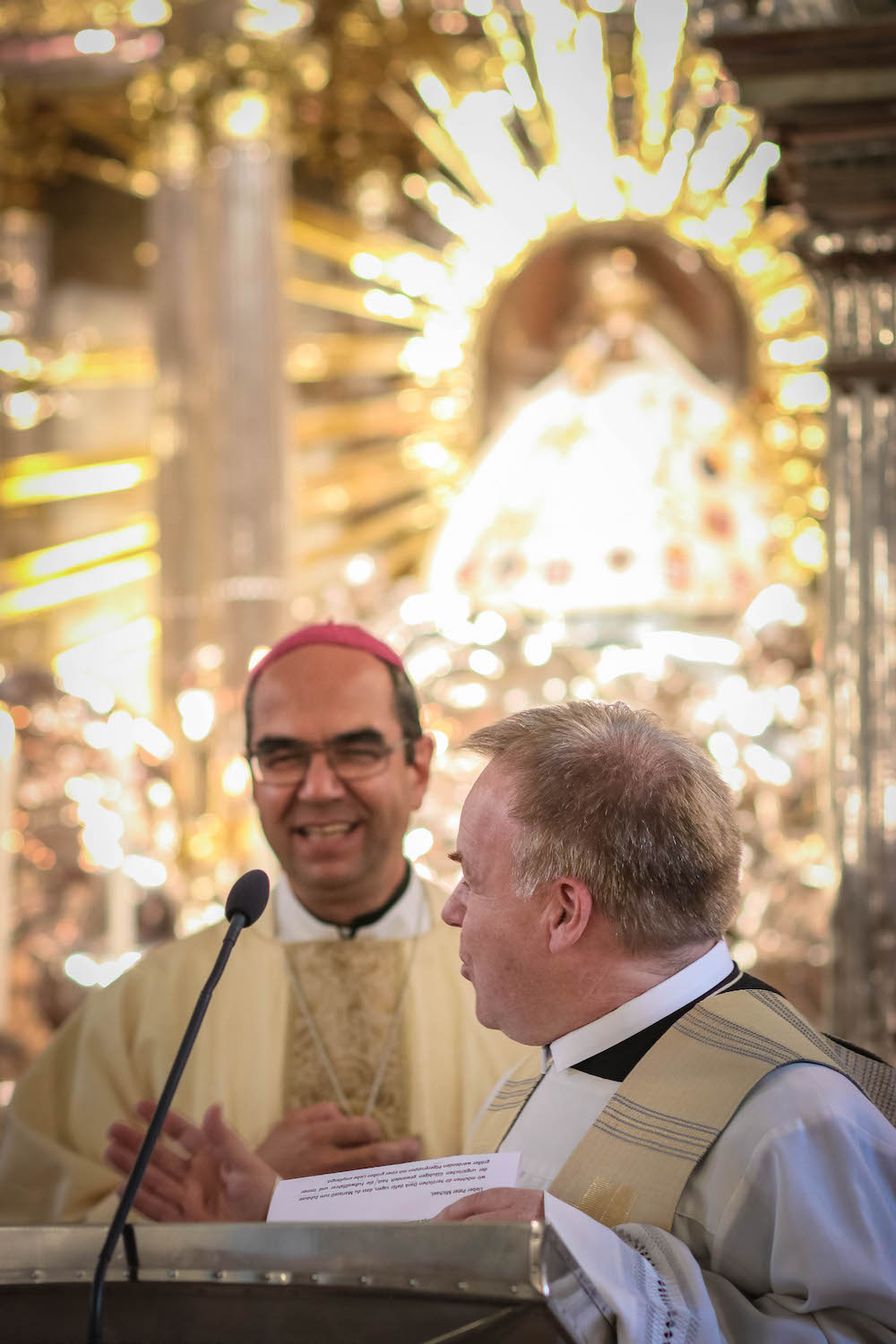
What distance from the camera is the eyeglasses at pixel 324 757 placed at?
2477 mm

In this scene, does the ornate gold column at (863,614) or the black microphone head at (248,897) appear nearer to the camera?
the black microphone head at (248,897)

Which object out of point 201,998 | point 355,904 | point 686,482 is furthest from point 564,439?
point 201,998

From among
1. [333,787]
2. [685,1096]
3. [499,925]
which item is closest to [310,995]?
[333,787]

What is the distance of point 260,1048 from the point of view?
8.54 ft

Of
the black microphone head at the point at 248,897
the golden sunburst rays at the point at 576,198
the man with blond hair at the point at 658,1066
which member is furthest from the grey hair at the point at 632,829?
the golden sunburst rays at the point at 576,198

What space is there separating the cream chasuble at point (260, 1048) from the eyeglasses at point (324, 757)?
27 cm

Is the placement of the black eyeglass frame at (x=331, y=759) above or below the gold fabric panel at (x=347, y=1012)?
above

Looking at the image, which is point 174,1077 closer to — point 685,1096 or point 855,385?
point 685,1096

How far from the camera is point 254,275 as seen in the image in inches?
297

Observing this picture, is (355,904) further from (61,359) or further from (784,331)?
(61,359)

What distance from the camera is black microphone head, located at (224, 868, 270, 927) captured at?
1.58m

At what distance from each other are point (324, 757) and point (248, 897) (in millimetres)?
889

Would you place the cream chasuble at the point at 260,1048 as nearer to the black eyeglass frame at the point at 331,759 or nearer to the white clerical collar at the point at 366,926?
the white clerical collar at the point at 366,926

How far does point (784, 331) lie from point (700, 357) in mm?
425
